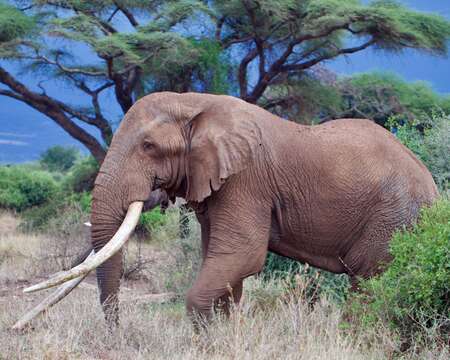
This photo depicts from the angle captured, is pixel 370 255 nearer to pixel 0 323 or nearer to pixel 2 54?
pixel 0 323

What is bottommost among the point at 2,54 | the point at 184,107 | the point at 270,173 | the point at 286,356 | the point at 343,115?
the point at 343,115

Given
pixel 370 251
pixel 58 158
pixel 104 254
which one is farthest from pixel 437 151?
pixel 58 158

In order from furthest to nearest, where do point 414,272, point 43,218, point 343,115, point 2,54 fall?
point 343,115, point 43,218, point 2,54, point 414,272

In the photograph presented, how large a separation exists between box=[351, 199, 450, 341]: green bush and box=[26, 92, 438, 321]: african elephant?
42 centimetres

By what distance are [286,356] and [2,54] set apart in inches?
515

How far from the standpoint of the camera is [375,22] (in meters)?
18.6

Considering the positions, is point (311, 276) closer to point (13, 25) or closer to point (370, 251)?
point (370, 251)

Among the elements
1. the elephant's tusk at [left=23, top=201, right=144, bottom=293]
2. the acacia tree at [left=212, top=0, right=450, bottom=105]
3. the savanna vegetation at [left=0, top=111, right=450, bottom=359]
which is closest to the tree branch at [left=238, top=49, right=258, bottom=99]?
the acacia tree at [left=212, top=0, right=450, bottom=105]

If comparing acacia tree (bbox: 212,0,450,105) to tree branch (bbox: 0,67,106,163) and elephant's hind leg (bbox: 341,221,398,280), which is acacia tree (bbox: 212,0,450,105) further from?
A: elephant's hind leg (bbox: 341,221,398,280)

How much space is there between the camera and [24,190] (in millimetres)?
24609

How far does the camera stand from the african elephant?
6.70 meters

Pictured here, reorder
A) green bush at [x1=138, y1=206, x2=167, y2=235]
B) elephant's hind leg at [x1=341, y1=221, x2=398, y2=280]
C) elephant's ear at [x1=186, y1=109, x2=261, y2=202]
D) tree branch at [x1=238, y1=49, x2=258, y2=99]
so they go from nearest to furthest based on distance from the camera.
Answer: elephant's ear at [x1=186, y1=109, x2=261, y2=202] < elephant's hind leg at [x1=341, y1=221, x2=398, y2=280] < green bush at [x1=138, y1=206, x2=167, y2=235] < tree branch at [x1=238, y1=49, x2=258, y2=99]

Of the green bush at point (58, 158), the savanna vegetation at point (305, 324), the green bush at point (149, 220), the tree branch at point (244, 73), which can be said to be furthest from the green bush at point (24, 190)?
the green bush at point (58, 158)

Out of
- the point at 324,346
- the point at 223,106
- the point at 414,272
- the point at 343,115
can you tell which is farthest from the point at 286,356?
the point at 343,115
